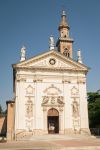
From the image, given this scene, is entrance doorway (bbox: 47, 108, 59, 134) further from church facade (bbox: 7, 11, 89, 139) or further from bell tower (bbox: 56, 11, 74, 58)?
bell tower (bbox: 56, 11, 74, 58)

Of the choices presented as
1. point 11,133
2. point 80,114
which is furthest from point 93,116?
point 11,133

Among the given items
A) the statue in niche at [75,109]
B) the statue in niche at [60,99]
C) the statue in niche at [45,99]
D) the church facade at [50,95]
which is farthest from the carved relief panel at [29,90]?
the statue in niche at [75,109]

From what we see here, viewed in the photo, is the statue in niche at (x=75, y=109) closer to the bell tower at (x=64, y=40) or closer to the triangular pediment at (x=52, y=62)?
the triangular pediment at (x=52, y=62)

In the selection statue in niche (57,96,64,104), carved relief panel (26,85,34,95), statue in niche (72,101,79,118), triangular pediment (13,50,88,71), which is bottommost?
statue in niche (72,101,79,118)

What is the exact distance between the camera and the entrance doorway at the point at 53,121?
3669 centimetres

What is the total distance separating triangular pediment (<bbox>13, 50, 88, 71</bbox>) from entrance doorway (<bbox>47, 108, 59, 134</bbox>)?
6.30m

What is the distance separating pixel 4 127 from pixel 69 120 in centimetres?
1112

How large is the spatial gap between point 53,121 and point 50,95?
393cm

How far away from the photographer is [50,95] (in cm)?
3681

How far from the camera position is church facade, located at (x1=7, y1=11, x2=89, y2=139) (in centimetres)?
3547

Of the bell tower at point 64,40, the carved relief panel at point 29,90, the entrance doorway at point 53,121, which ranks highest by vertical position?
the bell tower at point 64,40

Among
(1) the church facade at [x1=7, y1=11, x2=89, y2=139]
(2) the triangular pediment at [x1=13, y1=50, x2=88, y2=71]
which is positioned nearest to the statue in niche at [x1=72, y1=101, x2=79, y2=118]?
(1) the church facade at [x1=7, y1=11, x2=89, y2=139]

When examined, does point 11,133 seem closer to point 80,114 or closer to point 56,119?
point 56,119

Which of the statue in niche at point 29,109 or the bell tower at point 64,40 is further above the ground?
the bell tower at point 64,40
